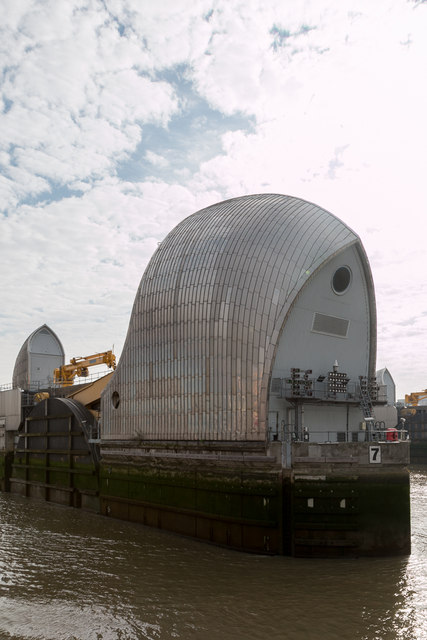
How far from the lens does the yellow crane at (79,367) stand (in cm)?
6106

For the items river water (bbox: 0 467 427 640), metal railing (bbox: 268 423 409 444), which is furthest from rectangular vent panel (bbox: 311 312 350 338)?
river water (bbox: 0 467 427 640)

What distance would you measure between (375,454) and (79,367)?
1654 inches

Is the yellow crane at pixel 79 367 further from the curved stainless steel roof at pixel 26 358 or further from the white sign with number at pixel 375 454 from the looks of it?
the white sign with number at pixel 375 454

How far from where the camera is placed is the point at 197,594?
20.0m

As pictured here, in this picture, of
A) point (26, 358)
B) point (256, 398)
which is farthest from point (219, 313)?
point (26, 358)

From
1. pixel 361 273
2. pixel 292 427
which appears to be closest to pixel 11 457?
pixel 292 427

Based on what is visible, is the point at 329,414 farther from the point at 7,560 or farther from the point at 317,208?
the point at 7,560

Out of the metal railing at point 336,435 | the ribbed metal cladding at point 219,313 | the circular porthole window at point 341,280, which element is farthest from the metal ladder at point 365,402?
the ribbed metal cladding at point 219,313

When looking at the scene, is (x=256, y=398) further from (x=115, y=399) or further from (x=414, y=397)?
(x=414, y=397)

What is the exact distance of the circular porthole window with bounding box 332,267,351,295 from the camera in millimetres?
32312

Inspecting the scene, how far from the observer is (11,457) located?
50.8m

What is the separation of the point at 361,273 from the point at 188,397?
12.3 metres

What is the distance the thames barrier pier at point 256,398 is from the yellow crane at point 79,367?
915 inches

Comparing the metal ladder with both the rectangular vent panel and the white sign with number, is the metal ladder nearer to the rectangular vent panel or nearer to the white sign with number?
the rectangular vent panel
